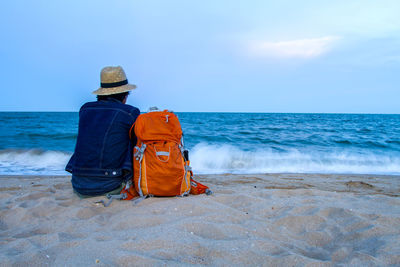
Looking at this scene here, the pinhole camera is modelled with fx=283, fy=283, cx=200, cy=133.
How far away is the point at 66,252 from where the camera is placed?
1823 mm

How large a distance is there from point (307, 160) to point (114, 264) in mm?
7569

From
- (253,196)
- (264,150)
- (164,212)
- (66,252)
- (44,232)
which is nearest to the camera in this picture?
(66,252)

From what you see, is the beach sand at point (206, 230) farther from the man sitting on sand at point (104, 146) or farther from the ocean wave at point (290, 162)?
the ocean wave at point (290, 162)

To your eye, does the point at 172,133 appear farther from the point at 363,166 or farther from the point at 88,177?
the point at 363,166

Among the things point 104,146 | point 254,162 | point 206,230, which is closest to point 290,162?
point 254,162

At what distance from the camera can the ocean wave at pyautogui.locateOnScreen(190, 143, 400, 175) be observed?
285 inches

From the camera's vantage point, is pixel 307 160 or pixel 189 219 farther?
pixel 307 160

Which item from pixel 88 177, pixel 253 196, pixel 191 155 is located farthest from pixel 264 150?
pixel 88 177

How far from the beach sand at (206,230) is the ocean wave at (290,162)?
396 cm

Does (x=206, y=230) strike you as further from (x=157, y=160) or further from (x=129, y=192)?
(x=129, y=192)

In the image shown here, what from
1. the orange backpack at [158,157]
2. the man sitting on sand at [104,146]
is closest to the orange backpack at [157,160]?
the orange backpack at [158,157]

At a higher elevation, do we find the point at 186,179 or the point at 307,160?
the point at 186,179

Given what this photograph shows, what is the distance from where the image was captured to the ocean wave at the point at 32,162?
6637mm

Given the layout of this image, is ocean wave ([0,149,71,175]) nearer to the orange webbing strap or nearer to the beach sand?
the beach sand
